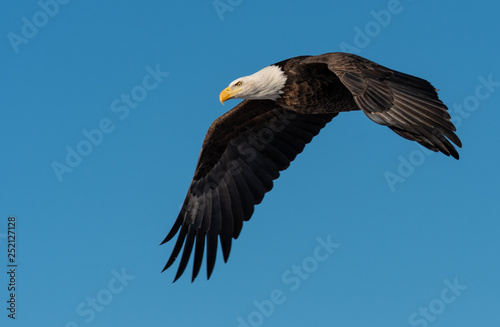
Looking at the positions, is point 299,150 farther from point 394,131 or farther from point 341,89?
point 394,131

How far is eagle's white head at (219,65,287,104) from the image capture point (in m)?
9.37

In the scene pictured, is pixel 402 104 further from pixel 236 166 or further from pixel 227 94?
pixel 236 166

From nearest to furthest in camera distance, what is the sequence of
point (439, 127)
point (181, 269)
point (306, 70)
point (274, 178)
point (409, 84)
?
point (439, 127)
point (409, 84)
point (306, 70)
point (181, 269)
point (274, 178)

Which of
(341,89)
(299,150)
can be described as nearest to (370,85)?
(341,89)

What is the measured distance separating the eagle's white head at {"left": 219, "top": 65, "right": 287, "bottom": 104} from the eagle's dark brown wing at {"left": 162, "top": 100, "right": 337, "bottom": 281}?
1120 millimetres

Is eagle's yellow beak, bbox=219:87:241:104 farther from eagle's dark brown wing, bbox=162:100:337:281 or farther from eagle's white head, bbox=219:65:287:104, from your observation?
eagle's dark brown wing, bbox=162:100:337:281

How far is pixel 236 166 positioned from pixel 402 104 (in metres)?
4.25

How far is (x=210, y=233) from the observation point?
10836 millimetres

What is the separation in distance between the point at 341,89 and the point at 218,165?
2722 millimetres

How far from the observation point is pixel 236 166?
11.3 meters

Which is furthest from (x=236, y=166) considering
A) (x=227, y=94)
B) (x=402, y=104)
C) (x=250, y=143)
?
(x=402, y=104)

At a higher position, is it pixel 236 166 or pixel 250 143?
pixel 250 143

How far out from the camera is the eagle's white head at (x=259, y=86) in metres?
9.37

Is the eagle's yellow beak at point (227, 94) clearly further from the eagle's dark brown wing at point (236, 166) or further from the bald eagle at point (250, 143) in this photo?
the eagle's dark brown wing at point (236, 166)
